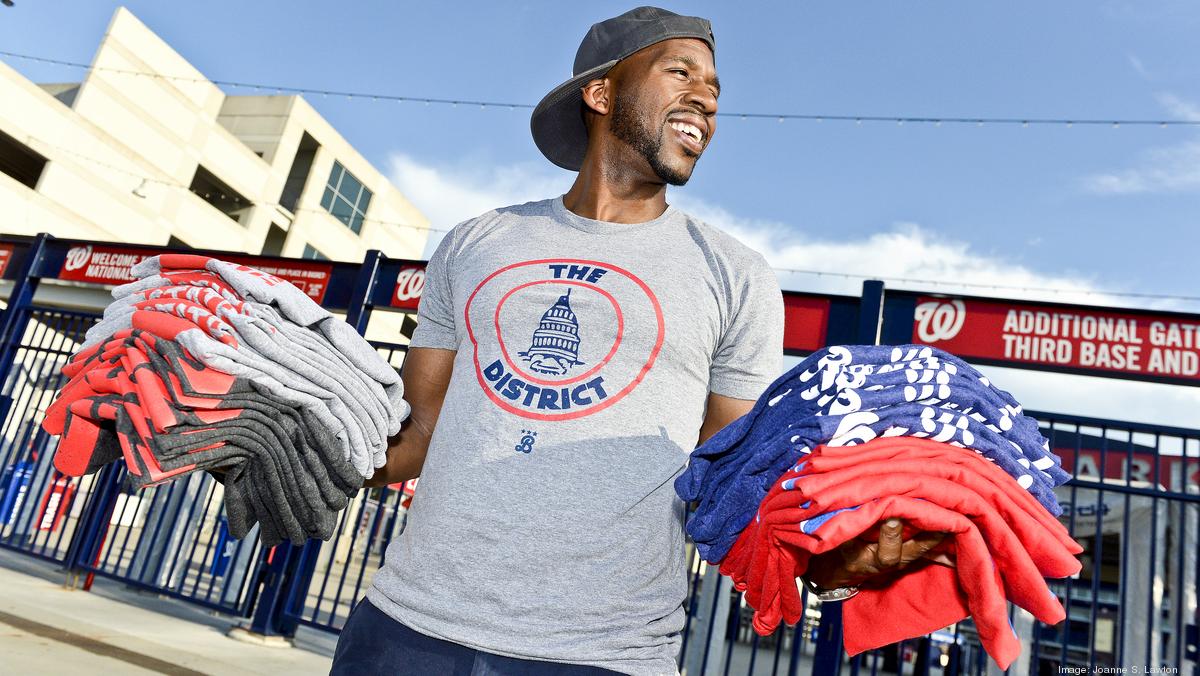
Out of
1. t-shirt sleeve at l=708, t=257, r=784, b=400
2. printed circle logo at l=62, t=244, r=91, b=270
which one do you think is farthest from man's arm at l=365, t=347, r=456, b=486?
printed circle logo at l=62, t=244, r=91, b=270

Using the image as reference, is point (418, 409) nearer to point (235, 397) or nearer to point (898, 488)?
point (235, 397)

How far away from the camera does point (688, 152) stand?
1.82 metres

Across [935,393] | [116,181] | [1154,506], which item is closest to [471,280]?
[935,393]

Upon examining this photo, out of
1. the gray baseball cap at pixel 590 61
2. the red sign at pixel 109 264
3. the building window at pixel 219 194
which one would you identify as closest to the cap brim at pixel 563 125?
the gray baseball cap at pixel 590 61

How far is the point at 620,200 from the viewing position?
1.85 metres

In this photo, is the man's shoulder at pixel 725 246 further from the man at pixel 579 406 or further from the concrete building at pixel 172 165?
the concrete building at pixel 172 165

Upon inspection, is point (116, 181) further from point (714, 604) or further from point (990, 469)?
point (990, 469)

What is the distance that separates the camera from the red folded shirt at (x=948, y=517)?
96 cm

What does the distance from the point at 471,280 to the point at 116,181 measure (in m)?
27.1

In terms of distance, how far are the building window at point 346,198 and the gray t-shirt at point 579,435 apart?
32.6m

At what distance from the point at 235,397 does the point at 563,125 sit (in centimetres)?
124

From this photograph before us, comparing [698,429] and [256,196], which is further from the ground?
[256,196]

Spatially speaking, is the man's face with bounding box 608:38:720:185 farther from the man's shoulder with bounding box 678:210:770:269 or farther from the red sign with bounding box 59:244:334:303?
the red sign with bounding box 59:244:334:303

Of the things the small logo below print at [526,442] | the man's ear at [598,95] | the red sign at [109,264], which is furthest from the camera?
the red sign at [109,264]
